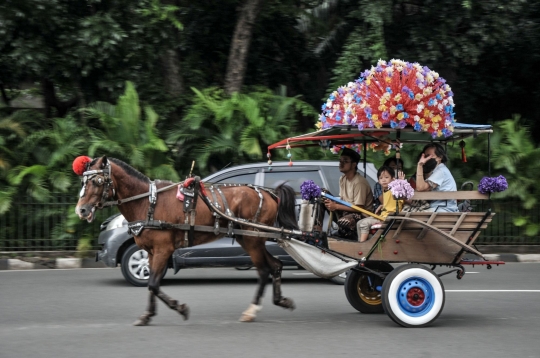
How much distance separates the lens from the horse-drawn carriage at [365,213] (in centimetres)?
803

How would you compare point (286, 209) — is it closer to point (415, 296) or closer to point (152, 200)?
point (152, 200)

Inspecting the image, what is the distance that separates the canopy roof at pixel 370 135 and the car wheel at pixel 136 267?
11.3 ft

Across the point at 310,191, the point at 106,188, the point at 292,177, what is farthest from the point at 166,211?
the point at 292,177

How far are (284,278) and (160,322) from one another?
15.0ft

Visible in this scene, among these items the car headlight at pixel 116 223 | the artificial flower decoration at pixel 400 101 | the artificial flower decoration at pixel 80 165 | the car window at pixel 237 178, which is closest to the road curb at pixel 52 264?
the car headlight at pixel 116 223

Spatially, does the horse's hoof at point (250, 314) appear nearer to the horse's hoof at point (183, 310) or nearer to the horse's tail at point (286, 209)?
the horse's hoof at point (183, 310)

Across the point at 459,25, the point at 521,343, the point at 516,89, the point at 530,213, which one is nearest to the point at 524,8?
the point at 459,25

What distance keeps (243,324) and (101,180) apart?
217 cm

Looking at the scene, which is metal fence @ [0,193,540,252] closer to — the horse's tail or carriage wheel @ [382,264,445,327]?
the horse's tail

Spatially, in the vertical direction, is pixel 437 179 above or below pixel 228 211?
above

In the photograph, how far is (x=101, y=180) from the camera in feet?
26.4

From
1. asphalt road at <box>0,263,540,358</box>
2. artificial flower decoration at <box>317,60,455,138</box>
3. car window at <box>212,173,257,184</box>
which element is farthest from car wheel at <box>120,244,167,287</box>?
artificial flower decoration at <box>317,60,455,138</box>

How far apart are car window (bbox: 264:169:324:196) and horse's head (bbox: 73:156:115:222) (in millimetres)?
3775

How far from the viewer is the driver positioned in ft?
29.1
